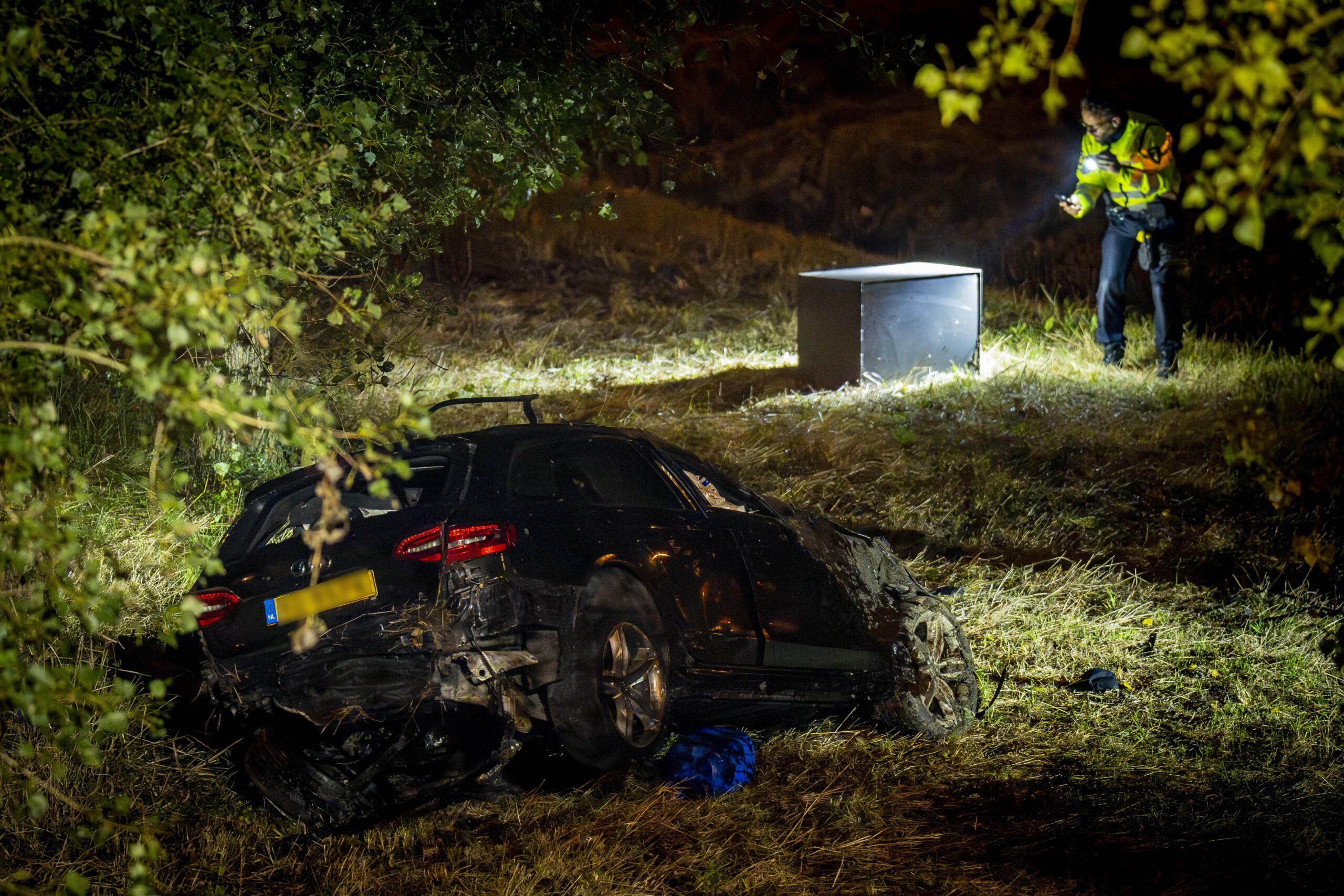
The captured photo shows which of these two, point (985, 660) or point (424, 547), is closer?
point (424, 547)

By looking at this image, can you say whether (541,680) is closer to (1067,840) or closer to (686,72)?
(1067,840)

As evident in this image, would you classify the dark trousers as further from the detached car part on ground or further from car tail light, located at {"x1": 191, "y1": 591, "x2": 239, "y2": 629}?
car tail light, located at {"x1": 191, "y1": 591, "x2": 239, "y2": 629}

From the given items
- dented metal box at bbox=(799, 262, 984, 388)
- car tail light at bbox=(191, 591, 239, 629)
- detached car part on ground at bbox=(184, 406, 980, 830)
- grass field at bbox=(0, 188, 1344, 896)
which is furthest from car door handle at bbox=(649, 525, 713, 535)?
dented metal box at bbox=(799, 262, 984, 388)

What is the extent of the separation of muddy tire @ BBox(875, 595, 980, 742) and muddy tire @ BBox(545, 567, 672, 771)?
135cm

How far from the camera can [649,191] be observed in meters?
23.2

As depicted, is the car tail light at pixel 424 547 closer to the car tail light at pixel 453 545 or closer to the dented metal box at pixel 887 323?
the car tail light at pixel 453 545

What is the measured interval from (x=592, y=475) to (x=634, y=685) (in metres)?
0.93

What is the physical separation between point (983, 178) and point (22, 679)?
24.1 m

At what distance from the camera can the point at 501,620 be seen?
4066 mm

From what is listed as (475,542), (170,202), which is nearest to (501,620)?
(475,542)

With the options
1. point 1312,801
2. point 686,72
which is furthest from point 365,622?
point 686,72

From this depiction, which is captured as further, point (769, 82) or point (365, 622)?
point (769, 82)

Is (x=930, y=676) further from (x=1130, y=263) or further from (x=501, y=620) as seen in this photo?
(x=1130, y=263)

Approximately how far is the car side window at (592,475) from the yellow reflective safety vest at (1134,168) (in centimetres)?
714
